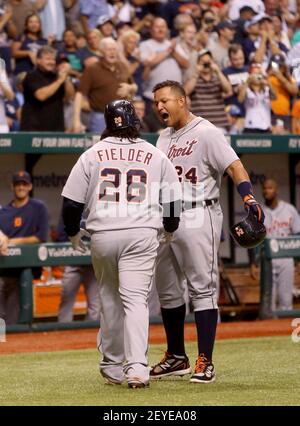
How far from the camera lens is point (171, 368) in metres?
7.09

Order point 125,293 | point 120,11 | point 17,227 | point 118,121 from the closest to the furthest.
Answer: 1. point 125,293
2. point 118,121
3. point 17,227
4. point 120,11

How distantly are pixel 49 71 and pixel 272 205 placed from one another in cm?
336

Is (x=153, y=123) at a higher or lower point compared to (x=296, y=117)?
lower

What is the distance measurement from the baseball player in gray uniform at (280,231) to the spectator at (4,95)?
11.0 feet

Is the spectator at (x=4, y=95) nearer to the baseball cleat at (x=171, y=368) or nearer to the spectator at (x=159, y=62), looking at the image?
the spectator at (x=159, y=62)

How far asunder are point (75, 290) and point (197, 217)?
5.32 meters

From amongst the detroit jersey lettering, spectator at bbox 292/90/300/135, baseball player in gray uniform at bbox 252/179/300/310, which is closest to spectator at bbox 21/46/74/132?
baseball player in gray uniform at bbox 252/179/300/310

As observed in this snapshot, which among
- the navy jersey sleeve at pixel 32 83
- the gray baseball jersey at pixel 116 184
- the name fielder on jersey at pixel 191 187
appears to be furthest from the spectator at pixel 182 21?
the gray baseball jersey at pixel 116 184

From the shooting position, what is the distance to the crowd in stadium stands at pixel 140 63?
492 inches

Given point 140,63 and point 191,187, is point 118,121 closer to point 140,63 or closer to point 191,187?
point 191,187

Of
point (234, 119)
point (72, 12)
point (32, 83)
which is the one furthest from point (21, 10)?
point (234, 119)

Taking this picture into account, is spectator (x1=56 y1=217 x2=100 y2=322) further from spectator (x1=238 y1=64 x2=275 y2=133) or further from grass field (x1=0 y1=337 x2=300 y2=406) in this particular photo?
spectator (x1=238 y1=64 x2=275 y2=133)

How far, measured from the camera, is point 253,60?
594 inches

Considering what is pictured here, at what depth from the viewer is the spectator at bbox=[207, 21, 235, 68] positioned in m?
15.0
